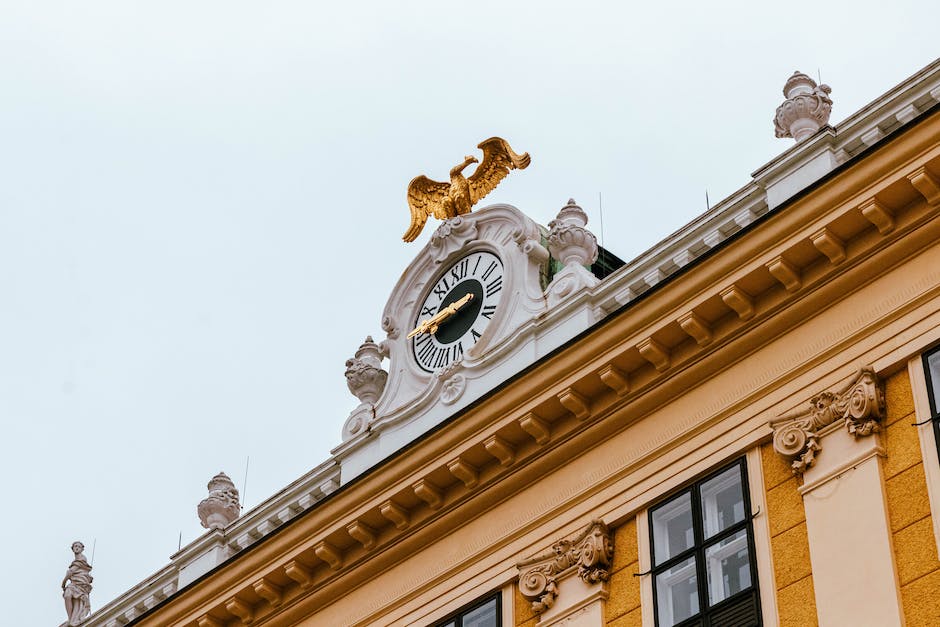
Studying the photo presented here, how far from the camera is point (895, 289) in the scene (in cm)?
→ 2123

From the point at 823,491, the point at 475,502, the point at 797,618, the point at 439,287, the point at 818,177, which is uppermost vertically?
the point at 439,287

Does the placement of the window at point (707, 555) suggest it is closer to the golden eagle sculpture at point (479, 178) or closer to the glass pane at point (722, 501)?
the glass pane at point (722, 501)

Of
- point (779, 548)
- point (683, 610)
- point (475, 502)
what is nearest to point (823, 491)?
point (779, 548)

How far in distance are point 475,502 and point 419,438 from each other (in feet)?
3.91

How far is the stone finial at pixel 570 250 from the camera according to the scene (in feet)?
84.7

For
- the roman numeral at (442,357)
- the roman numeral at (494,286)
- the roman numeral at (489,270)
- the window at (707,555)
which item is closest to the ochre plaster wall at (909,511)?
the window at (707,555)

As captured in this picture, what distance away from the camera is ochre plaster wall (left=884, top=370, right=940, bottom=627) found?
61.6 feet

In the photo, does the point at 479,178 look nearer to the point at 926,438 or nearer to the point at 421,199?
the point at 421,199

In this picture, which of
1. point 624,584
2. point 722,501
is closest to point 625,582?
point 624,584

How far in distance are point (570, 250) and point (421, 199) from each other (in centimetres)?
365

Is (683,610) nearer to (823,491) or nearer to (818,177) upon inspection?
(823,491)

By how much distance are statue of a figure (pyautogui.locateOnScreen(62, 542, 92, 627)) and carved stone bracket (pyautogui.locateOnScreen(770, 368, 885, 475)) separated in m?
14.0

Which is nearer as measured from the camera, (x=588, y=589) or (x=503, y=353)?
(x=588, y=589)

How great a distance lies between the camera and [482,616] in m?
23.9
